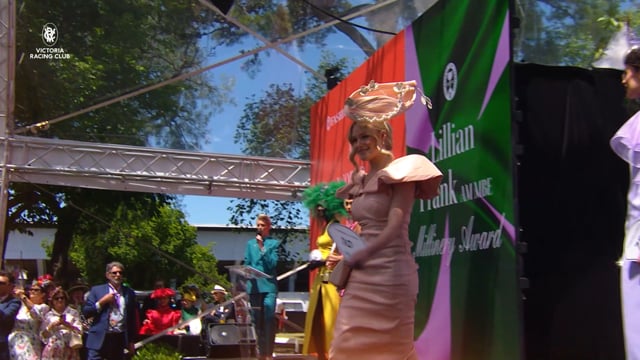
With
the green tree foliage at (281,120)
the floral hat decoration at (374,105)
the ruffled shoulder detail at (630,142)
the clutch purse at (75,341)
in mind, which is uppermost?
the green tree foliage at (281,120)

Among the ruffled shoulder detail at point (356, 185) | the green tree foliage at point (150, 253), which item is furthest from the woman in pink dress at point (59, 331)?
the green tree foliage at point (150, 253)

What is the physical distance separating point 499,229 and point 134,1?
723 centimetres

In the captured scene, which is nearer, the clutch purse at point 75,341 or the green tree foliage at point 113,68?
the clutch purse at point 75,341

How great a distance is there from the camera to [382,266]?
3607 mm

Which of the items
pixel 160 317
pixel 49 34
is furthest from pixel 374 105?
pixel 49 34

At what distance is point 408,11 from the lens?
9094 mm

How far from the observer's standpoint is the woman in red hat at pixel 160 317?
930cm

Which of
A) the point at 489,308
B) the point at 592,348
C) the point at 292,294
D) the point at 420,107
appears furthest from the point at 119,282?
the point at 292,294

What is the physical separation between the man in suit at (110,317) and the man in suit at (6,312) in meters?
0.60

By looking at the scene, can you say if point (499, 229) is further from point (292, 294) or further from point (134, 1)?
point (292, 294)

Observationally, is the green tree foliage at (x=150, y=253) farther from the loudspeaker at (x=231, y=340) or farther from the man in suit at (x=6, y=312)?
the man in suit at (x=6, y=312)

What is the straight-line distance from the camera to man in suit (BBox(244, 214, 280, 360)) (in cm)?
698

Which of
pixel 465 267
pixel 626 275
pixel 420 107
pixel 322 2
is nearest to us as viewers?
pixel 626 275

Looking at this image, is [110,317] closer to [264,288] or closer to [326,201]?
[264,288]
